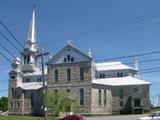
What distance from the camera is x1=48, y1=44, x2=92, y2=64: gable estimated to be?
96675 mm

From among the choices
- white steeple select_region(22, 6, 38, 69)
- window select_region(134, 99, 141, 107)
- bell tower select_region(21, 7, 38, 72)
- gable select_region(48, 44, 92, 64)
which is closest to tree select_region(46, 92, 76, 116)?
gable select_region(48, 44, 92, 64)

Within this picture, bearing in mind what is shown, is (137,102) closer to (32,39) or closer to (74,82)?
(74,82)

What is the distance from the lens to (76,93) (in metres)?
96.2

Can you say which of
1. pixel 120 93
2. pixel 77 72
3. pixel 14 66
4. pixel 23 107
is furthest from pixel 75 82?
pixel 14 66

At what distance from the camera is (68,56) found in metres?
97.8

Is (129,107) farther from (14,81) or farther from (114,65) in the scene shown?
(14,81)

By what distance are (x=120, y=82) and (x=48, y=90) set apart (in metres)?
16.4

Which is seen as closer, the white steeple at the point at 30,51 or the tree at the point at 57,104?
the tree at the point at 57,104

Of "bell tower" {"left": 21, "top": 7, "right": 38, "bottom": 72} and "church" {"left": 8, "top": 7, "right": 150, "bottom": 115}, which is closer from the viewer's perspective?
"church" {"left": 8, "top": 7, "right": 150, "bottom": 115}

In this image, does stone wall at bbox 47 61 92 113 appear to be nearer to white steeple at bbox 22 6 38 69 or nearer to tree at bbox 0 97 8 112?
white steeple at bbox 22 6 38 69

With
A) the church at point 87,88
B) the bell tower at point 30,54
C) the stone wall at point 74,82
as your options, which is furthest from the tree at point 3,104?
the stone wall at point 74,82

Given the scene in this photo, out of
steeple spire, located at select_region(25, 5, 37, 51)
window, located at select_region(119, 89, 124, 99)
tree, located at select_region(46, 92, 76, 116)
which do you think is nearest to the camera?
tree, located at select_region(46, 92, 76, 116)

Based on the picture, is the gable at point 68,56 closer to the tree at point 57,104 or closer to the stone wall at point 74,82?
the stone wall at point 74,82

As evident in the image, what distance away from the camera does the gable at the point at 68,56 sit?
317ft
